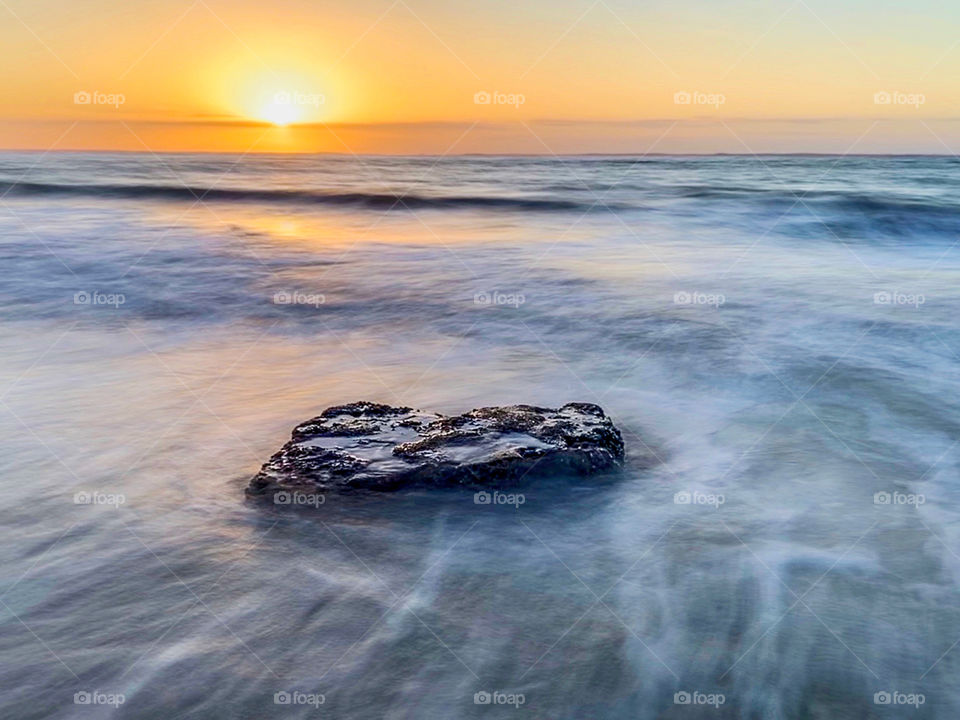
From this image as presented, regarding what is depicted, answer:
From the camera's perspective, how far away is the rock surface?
5309 millimetres

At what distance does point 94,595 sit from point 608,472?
10.1 feet

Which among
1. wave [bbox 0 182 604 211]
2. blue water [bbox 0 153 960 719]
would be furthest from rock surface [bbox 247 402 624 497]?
wave [bbox 0 182 604 211]

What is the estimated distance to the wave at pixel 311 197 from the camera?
2473 centimetres

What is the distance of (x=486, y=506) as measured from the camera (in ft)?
17.2

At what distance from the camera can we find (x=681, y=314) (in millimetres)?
10711

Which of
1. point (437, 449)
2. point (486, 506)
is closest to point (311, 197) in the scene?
point (437, 449)

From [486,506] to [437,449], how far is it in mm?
518

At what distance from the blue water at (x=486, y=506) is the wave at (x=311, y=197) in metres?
10.6

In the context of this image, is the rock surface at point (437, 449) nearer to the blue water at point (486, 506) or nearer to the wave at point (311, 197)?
the blue water at point (486, 506)

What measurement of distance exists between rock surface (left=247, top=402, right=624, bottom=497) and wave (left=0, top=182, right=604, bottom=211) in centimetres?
1852

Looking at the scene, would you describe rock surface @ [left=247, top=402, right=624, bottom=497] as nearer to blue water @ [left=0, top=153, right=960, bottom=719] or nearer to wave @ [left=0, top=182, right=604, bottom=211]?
blue water @ [left=0, top=153, right=960, bottom=719]

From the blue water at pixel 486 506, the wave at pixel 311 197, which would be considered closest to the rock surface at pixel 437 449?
the blue water at pixel 486 506

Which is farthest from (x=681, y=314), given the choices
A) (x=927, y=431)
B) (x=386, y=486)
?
(x=386, y=486)

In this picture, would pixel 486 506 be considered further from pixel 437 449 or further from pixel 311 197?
pixel 311 197
